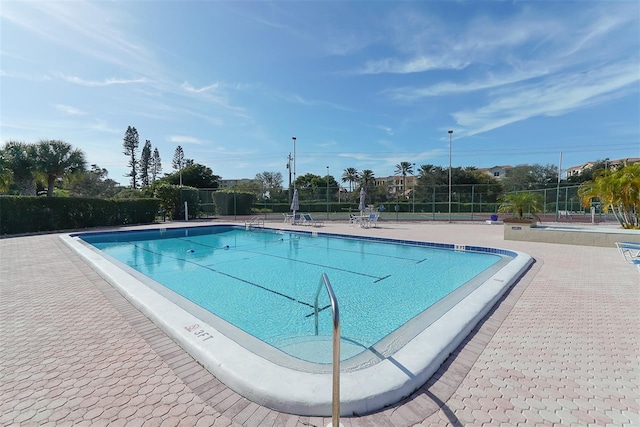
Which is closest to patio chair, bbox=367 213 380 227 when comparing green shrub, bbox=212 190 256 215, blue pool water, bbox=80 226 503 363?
blue pool water, bbox=80 226 503 363

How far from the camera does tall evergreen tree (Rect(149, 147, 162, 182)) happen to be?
156ft

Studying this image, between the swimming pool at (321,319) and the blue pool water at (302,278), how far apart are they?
32 millimetres

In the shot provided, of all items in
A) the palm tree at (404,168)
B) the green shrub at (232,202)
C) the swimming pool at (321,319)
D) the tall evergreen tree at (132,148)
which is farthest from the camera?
the palm tree at (404,168)

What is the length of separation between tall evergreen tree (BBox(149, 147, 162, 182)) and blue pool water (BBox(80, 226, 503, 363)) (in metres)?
41.1

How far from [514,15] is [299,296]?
9.80 metres

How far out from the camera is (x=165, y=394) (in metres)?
1.95

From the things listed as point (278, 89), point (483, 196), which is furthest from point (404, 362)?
point (483, 196)

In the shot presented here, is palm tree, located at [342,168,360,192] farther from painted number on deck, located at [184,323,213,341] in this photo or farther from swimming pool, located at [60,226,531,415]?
painted number on deck, located at [184,323,213,341]

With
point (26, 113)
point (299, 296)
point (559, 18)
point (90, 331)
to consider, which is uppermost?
point (559, 18)

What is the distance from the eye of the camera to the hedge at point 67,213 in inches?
460

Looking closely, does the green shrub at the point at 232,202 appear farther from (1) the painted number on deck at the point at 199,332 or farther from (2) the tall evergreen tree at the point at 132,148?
Result: (2) the tall evergreen tree at the point at 132,148

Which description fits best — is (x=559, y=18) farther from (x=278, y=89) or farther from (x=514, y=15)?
(x=278, y=89)

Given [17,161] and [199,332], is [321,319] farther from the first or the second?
[17,161]

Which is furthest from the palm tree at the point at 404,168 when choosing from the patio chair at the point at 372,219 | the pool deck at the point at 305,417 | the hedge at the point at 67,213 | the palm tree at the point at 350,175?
the pool deck at the point at 305,417
